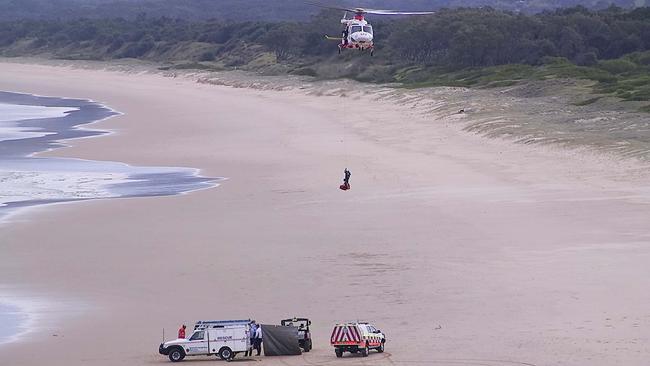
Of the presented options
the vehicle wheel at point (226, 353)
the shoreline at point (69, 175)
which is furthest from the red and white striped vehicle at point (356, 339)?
the shoreline at point (69, 175)

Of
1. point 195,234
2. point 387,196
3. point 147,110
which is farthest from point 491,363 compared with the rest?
point 147,110

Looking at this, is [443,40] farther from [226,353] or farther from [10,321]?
[226,353]

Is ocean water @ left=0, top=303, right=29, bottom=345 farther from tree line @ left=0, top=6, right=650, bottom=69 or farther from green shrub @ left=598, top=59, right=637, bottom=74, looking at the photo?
tree line @ left=0, top=6, right=650, bottom=69

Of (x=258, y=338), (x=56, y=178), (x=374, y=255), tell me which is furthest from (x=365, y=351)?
(x=56, y=178)

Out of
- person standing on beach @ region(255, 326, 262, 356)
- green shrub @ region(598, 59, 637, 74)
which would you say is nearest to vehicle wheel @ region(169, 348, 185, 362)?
person standing on beach @ region(255, 326, 262, 356)

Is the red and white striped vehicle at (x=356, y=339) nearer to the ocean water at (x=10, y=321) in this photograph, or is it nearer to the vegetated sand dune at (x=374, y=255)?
the vegetated sand dune at (x=374, y=255)
